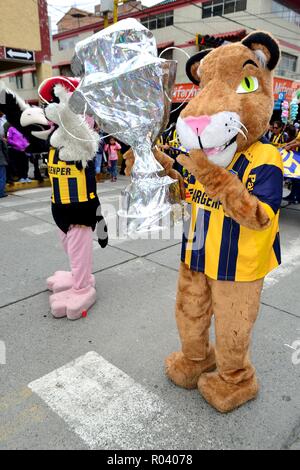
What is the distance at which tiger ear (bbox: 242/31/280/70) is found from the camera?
5.31 ft

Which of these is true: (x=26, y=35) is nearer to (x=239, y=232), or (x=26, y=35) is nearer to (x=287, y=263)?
(x=287, y=263)

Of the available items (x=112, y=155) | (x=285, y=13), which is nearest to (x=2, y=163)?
(x=112, y=155)

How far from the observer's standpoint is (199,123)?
1.49 meters

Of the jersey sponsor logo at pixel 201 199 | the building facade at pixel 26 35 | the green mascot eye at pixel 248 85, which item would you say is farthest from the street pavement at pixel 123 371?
the building facade at pixel 26 35

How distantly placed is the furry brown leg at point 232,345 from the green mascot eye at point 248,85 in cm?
91

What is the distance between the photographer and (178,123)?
1.58 m

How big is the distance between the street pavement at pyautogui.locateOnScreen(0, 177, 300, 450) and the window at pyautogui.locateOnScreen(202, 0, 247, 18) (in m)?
20.3

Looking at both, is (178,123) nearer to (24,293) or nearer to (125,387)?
(125,387)

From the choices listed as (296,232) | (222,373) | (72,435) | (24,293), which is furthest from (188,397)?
(296,232)

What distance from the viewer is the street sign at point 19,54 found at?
1017 cm

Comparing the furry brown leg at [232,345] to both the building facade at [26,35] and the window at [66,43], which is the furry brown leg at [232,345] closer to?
the building facade at [26,35]

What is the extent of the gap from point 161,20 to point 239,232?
25427mm

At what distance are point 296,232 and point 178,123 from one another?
4473mm
